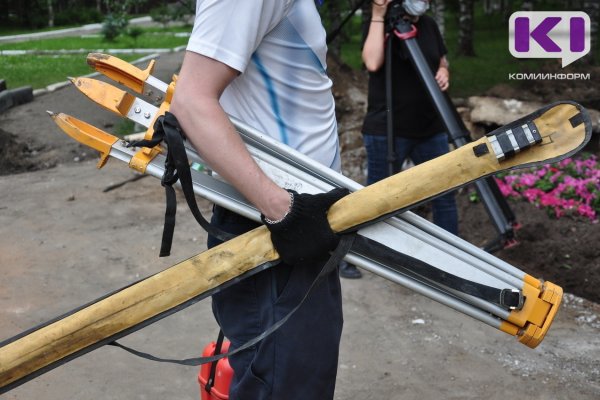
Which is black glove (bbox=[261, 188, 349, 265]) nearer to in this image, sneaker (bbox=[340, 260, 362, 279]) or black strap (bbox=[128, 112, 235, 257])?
black strap (bbox=[128, 112, 235, 257])

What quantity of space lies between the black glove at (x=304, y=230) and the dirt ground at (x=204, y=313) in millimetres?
1835

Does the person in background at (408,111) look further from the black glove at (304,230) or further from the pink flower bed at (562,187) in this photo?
the black glove at (304,230)

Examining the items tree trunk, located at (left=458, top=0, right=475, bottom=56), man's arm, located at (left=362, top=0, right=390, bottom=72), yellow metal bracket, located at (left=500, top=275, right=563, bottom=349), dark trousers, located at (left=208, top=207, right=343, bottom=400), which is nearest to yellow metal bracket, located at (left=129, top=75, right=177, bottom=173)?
dark trousers, located at (left=208, top=207, right=343, bottom=400)

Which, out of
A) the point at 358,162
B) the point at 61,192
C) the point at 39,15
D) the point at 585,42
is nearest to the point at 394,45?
the point at 358,162

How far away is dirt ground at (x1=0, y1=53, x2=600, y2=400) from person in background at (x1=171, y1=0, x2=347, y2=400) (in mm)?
1581

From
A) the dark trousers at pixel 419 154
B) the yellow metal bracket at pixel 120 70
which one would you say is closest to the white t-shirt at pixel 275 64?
the yellow metal bracket at pixel 120 70

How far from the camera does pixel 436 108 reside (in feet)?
16.0

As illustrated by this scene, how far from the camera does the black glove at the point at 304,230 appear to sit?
6.88 ft

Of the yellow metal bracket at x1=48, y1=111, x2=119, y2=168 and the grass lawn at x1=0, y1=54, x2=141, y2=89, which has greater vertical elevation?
the yellow metal bracket at x1=48, y1=111, x2=119, y2=168

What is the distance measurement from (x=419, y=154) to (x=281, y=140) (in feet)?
10.0

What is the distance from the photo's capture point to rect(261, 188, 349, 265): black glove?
82.6 inches

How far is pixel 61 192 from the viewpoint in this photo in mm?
7285

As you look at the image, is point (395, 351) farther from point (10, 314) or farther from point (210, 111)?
point (210, 111)

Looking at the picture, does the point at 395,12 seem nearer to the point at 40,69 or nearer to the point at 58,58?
the point at 40,69
